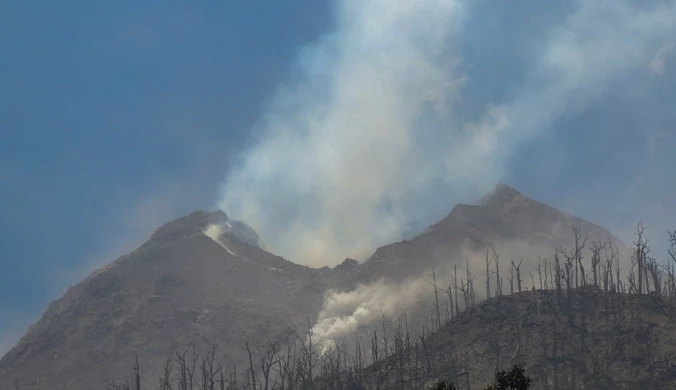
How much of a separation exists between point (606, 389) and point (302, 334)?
117 m

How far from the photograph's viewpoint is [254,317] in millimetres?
196375

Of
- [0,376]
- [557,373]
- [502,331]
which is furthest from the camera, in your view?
[0,376]

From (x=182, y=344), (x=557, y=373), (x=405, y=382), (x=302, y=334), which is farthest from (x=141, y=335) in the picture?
(x=557, y=373)

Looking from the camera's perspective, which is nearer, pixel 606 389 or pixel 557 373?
pixel 606 389

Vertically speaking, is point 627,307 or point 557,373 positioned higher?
point 627,307

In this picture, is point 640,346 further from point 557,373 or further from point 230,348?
point 230,348

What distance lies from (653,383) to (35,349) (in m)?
159

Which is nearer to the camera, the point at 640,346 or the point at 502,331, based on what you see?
the point at 640,346

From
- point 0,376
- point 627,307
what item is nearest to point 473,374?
point 627,307

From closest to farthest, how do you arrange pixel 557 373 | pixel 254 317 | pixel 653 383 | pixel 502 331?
pixel 653 383
pixel 557 373
pixel 502 331
pixel 254 317

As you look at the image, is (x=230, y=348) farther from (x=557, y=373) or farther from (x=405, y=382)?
(x=557, y=373)

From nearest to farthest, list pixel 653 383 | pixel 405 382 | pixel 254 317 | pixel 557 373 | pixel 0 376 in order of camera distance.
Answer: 1. pixel 653 383
2. pixel 557 373
3. pixel 405 382
4. pixel 0 376
5. pixel 254 317

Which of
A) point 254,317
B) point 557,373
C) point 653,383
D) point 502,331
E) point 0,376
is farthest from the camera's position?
point 254,317

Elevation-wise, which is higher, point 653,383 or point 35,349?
point 35,349
